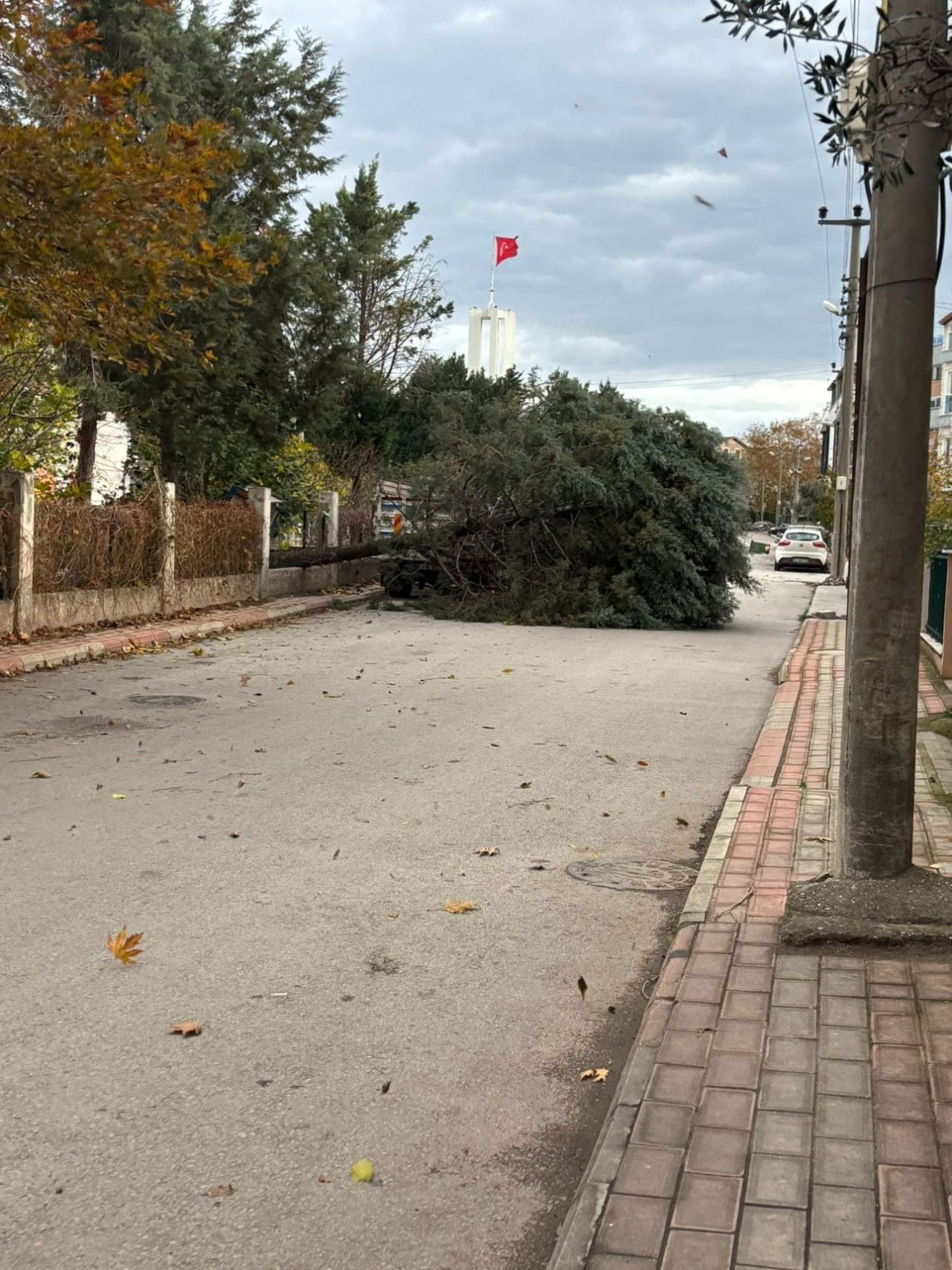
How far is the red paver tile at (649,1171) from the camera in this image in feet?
10.1

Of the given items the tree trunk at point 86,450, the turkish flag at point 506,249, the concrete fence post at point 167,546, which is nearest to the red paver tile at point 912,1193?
the concrete fence post at point 167,546

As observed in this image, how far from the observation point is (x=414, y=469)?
2364cm

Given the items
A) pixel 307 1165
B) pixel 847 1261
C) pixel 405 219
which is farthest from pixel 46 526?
pixel 405 219

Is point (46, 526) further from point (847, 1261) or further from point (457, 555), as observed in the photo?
point (847, 1261)

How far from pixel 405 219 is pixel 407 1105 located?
4381 cm

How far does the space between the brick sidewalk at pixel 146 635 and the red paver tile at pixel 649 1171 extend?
11.0m

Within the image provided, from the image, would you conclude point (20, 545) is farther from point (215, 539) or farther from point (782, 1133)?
point (782, 1133)

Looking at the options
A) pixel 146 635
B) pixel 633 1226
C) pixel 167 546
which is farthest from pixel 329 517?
pixel 633 1226

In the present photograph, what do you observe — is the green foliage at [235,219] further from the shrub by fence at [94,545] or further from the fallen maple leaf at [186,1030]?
the fallen maple leaf at [186,1030]

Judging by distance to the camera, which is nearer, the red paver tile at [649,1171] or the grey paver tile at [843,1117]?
the red paver tile at [649,1171]

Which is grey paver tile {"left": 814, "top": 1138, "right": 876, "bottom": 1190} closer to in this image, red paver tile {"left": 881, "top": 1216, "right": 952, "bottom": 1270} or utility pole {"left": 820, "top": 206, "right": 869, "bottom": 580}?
red paver tile {"left": 881, "top": 1216, "right": 952, "bottom": 1270}

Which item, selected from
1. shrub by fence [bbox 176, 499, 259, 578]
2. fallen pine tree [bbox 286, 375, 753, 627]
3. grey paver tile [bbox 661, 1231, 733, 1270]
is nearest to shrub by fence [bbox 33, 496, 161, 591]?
shrub by fence [bbox 176, 499, 259, 578]

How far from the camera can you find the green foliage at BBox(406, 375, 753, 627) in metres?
21.0

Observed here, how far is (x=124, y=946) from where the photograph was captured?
4.94 metres
